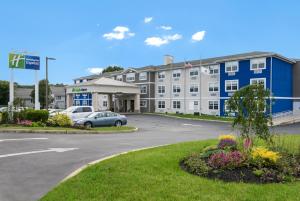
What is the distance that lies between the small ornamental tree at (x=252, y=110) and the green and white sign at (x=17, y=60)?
2486cm

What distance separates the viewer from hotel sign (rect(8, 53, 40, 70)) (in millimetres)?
29036

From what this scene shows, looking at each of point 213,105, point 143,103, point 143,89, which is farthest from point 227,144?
point 143,103

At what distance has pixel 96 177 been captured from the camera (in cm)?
700

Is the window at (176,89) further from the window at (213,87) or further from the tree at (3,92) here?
the tree at (3,92)

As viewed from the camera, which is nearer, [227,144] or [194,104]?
[227,144]

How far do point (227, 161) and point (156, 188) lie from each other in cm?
211

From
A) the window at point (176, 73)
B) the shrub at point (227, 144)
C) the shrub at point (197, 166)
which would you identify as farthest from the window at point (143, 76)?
the shrub at point (197, 166)

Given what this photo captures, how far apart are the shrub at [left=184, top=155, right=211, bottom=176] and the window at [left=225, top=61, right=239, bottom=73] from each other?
128 feet

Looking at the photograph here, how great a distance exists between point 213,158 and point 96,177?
8.95ft

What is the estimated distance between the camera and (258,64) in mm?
42750

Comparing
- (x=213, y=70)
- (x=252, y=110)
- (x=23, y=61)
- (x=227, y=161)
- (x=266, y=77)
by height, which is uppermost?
(x=213, y=70)

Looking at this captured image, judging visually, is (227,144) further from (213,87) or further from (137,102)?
(137,102)

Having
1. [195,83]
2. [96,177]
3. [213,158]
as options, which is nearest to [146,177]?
[96,177]

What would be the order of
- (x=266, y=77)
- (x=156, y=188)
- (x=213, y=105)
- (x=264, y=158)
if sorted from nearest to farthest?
(x=156, y=188) < (x=264, y=158) < (x=266, y=77) < (x=213, y=105)
